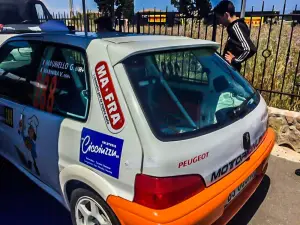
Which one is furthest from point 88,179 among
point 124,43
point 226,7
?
point 226,7

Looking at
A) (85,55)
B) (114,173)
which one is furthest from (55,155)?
(85,55)

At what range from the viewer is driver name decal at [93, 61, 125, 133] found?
5.67 feet

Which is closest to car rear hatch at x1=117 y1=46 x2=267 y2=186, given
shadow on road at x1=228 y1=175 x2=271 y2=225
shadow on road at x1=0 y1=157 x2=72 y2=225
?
shadow on road at x1=228 y1=175 x2=271 y2=225

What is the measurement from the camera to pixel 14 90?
2.70 metres

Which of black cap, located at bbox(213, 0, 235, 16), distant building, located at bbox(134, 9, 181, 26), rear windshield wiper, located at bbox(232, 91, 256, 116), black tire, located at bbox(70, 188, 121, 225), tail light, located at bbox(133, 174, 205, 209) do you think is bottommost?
black tire, located at bbox(70, 188, 121, 225)

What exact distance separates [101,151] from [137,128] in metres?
0.31

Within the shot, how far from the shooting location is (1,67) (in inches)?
118

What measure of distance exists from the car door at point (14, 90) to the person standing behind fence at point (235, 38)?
224 cm

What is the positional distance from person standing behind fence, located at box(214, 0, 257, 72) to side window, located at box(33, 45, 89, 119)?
205 cm

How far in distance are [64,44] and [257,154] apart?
1721 millimetres

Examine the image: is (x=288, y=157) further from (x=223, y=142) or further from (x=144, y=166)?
(x=144, y=166)

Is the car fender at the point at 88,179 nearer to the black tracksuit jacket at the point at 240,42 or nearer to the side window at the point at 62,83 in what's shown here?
the side window at the point at 62,83

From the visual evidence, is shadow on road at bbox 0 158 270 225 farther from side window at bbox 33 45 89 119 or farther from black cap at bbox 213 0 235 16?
black cap at bbox 213 0 235 16

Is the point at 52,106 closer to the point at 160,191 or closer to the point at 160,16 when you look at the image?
the point at 160,191
